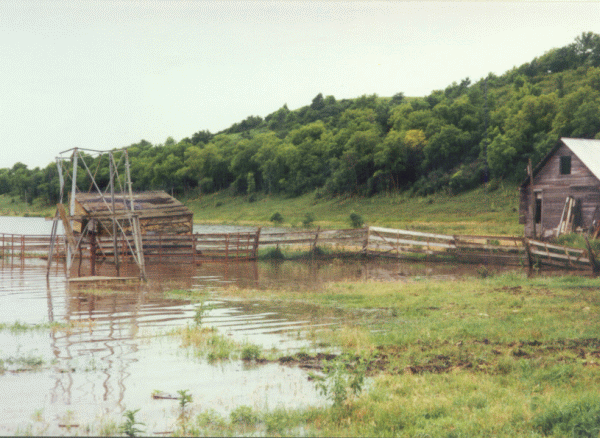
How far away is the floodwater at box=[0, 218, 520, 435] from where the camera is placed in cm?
817

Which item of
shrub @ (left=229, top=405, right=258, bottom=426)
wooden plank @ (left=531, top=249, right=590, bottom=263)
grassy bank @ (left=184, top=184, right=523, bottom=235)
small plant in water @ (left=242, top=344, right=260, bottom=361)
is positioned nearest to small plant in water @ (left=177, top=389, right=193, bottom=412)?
shrub @ (left=229, top=405, right=258, bottom=426)

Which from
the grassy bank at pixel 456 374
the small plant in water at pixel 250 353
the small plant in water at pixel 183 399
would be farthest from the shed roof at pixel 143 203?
the small plant in water at pixel 183 399

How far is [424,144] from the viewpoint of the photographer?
94.1 meters

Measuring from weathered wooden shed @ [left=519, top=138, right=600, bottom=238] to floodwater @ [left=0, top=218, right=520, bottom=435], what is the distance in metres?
18.8

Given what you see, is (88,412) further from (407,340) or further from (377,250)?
(377,250)

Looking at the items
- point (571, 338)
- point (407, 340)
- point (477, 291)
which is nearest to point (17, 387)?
point (407, 340)

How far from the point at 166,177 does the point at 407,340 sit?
466ft

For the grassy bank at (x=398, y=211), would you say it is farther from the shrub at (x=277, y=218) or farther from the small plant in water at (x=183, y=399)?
the small plant in water at (x=183, y=399)

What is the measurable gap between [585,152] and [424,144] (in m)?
58.4

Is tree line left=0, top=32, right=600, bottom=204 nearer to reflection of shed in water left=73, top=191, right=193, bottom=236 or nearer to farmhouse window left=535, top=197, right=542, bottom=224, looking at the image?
farmhouse window left=535, top=197, right=542, bottom=224

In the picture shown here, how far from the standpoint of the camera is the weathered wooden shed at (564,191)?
34250 millimetres

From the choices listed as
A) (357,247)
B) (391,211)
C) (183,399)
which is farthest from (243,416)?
(391,211)

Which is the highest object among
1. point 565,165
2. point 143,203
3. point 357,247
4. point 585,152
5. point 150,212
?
point 585,152

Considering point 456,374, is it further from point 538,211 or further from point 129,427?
point 538,211
